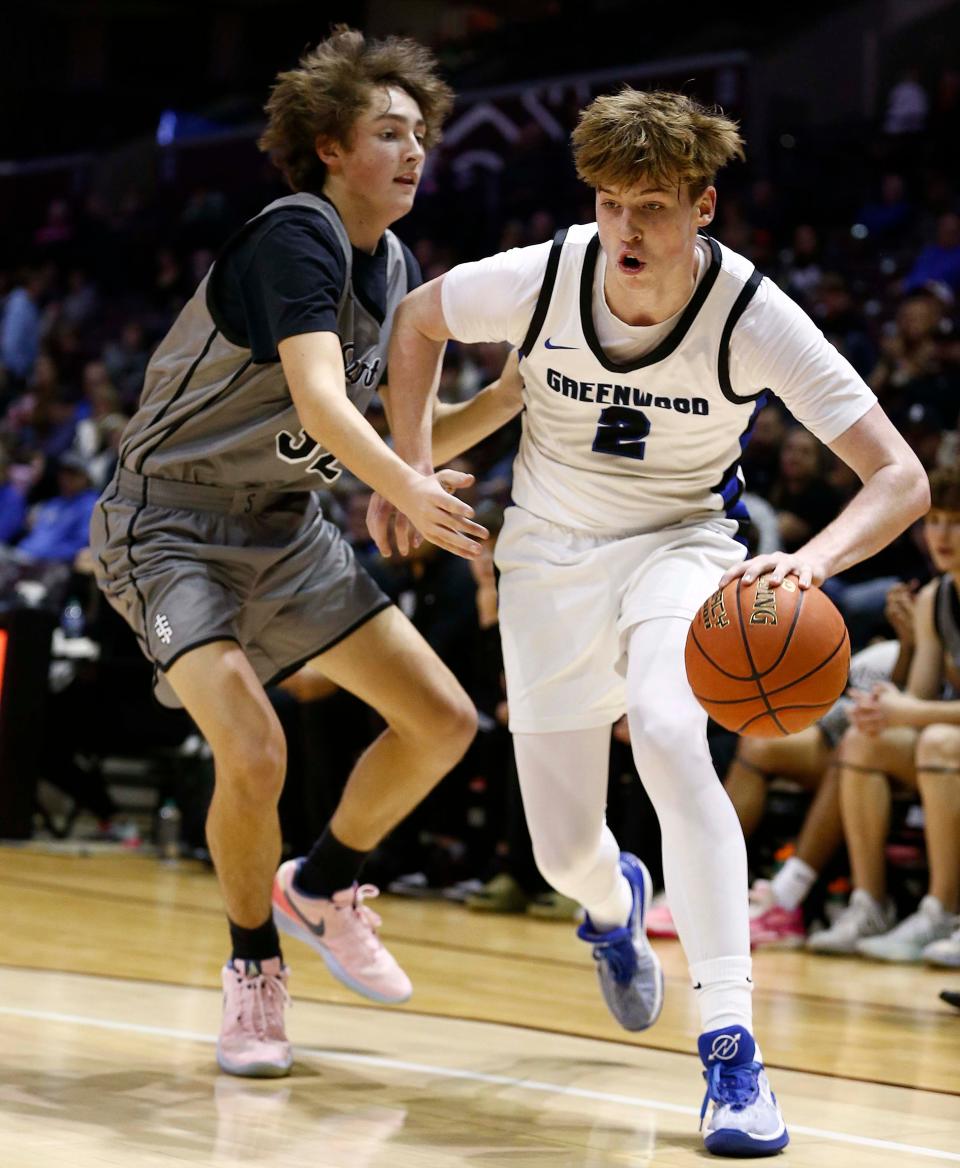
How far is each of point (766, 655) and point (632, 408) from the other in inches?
28.3

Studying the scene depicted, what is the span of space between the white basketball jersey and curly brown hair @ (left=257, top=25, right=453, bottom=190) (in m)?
0.65

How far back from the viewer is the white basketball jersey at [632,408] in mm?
3340

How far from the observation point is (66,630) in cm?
913

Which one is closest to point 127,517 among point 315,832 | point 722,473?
point 722,473

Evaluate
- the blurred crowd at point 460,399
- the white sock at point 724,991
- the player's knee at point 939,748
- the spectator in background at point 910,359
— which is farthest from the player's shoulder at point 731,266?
the spectator in background at point 910,359

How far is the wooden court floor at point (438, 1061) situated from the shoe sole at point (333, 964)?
104 millimetres

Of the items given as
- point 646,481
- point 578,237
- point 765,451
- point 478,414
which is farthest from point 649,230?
point 765,451

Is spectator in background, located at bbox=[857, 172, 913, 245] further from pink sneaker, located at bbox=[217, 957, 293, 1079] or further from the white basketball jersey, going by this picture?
pink sneaker, located at bbox=[217, 957, 293, 1079]

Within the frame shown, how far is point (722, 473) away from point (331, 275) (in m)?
0.96

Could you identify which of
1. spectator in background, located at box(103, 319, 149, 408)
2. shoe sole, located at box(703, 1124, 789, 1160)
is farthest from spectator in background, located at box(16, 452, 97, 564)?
shoe sole, located at box(703, 1124, 789, 1160)

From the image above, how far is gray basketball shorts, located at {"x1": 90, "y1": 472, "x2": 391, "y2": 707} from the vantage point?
3.73m

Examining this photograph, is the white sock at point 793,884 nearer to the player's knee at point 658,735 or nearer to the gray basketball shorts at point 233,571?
the gray basketball shorts at point 233,571

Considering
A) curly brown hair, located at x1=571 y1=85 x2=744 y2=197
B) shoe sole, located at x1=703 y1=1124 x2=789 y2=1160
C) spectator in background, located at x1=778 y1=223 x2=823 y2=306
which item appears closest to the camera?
shoe sole, located at x1=703 y1=1124 x2=789 y2=1160

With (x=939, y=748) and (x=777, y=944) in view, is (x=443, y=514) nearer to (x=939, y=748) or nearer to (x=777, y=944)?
(x=939, y=748)
